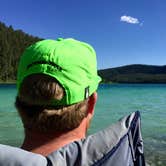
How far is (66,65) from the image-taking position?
1.85m

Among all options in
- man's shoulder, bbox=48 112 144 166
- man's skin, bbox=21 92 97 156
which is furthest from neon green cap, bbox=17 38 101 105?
man's shoulder, bbox=48 112 144 166

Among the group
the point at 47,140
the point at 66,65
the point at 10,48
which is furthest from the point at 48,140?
the point at 10,48

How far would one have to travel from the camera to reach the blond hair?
1.79 metres

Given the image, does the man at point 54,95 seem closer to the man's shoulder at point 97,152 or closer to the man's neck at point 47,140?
the man's neck at point 47,140

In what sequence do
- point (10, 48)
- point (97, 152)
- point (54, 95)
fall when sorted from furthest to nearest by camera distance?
point (10, 48)
point (54, 95)
point (97, 152)

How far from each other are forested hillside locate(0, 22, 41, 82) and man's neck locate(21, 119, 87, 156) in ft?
490

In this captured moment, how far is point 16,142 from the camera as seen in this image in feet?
46.1

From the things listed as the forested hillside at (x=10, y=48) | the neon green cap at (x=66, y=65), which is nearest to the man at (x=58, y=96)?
the neon green cap at (x=66, y=65)

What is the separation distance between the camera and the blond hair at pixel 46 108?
1.79 m

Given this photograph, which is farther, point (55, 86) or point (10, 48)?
point (10, 48)

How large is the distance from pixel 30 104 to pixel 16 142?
12426 millimetres

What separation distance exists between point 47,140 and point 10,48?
170 meters

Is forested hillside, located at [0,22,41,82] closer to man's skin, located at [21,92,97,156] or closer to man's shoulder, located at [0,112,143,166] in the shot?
man's skin, located at [21,92,97,156]

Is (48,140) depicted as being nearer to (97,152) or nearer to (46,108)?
(46,108)
